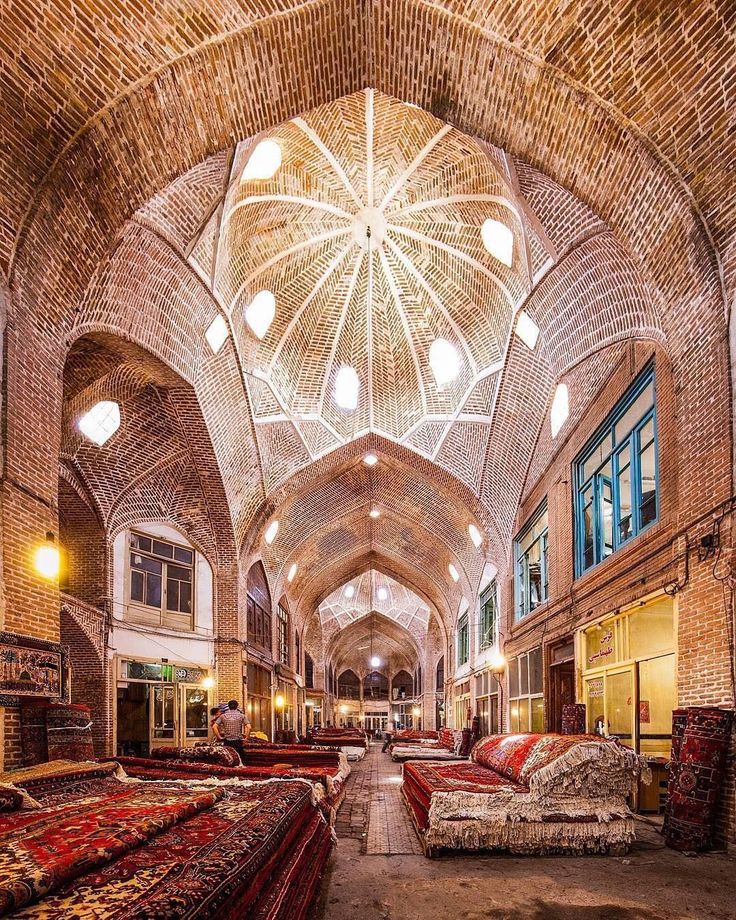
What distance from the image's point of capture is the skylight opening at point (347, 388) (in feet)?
64.3

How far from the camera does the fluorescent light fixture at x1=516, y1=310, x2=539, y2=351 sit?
13555 mm

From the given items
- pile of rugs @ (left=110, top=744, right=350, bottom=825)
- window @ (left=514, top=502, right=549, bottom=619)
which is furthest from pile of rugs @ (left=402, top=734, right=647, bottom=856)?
window @ (left=514, top=502, right=549, bottom=619)

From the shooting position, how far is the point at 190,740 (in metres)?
16.5

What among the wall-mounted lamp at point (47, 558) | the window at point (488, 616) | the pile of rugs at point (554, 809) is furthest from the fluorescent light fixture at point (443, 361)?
the pile of rugs at point (554, 809)

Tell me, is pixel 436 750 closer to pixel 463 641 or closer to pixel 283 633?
pixel 463 641

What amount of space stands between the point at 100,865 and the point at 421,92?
851 centimetres

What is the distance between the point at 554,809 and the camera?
20.4 ft

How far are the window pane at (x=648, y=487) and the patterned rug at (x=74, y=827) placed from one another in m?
6.54

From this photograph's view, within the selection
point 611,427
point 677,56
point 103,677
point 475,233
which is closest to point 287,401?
point 475,233

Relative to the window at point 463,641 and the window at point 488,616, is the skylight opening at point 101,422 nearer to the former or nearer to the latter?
the window at point 488,616

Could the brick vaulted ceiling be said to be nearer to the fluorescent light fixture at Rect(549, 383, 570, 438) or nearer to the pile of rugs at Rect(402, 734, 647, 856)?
the fluorescent light fixture at Rect(549, 383, 570, 438)

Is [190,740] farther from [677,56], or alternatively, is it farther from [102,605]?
[677,56]

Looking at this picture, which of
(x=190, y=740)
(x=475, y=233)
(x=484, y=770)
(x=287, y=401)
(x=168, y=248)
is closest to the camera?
(x=484, y=770)

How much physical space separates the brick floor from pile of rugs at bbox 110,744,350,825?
0.26 m
